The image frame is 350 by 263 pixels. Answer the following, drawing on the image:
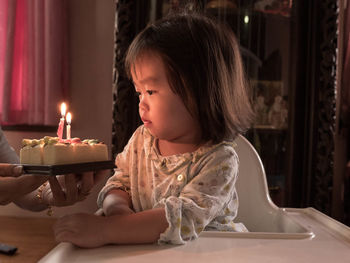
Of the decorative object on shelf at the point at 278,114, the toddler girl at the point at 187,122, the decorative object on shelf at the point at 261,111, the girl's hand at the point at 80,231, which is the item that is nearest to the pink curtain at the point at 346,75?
the decorative object on shelf at the point at 278,114

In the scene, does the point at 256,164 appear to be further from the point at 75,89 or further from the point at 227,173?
the point at 75,89

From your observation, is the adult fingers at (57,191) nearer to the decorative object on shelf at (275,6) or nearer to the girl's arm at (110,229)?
the girl's arm at (110,229)

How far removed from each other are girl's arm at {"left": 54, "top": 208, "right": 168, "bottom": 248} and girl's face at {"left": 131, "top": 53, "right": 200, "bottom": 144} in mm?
228

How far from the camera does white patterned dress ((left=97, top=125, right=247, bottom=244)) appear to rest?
0.72 m

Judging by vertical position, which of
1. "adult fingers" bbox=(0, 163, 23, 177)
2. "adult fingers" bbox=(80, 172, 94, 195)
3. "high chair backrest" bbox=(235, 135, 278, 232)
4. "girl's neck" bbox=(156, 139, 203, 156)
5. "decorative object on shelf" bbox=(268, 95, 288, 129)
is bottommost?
"high chair backrest" bbox=(235, 135, 278, 232)

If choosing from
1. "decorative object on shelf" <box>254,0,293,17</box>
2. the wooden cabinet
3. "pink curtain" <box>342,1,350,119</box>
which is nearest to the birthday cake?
the wooden cabinet

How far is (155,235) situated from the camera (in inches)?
26.9

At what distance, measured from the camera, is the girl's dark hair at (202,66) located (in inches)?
34.1

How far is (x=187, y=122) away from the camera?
89cm

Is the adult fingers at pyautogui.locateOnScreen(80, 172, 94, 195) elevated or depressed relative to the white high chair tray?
elevated

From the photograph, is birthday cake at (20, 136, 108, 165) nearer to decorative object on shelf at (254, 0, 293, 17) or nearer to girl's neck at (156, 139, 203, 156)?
girl's neck at (156, 139, 203, 156)

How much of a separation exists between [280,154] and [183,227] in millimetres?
1813

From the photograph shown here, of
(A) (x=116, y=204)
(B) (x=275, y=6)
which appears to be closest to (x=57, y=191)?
(A) (x=116, y=204)

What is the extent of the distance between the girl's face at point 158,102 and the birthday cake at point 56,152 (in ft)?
0.49
